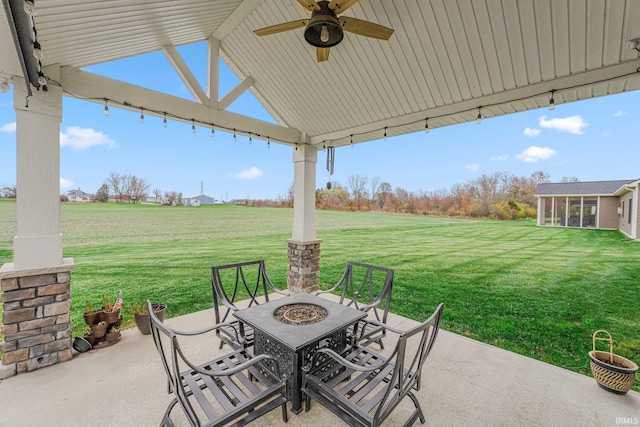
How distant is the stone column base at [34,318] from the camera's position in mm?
2395

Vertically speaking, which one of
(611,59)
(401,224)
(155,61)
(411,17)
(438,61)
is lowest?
(401,224)

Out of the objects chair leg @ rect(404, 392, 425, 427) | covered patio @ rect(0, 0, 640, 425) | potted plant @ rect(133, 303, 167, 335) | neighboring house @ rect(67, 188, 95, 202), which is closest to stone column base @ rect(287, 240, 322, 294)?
potted plant @ rect(133, 303, 167, 335)

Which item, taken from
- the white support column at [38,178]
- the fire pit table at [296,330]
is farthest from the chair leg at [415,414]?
the white support column at [38,178]

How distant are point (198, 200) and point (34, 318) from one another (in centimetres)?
668

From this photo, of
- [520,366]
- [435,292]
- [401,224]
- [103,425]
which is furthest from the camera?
[401,224]

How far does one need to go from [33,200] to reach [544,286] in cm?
842

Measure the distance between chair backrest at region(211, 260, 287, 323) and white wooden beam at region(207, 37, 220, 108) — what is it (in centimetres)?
231

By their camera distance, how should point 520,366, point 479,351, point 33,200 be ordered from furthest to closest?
point 479,351
point 520,366
point 33,200

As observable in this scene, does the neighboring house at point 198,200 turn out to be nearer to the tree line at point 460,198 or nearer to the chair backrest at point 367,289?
the chair backrest at point 367,289

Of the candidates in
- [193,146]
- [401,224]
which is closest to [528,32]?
[193,146]

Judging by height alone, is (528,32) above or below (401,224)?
above

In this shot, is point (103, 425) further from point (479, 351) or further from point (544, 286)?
point (544, 286)

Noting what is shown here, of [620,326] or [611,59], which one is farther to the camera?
[620,326]

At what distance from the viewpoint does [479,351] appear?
2998 mm
